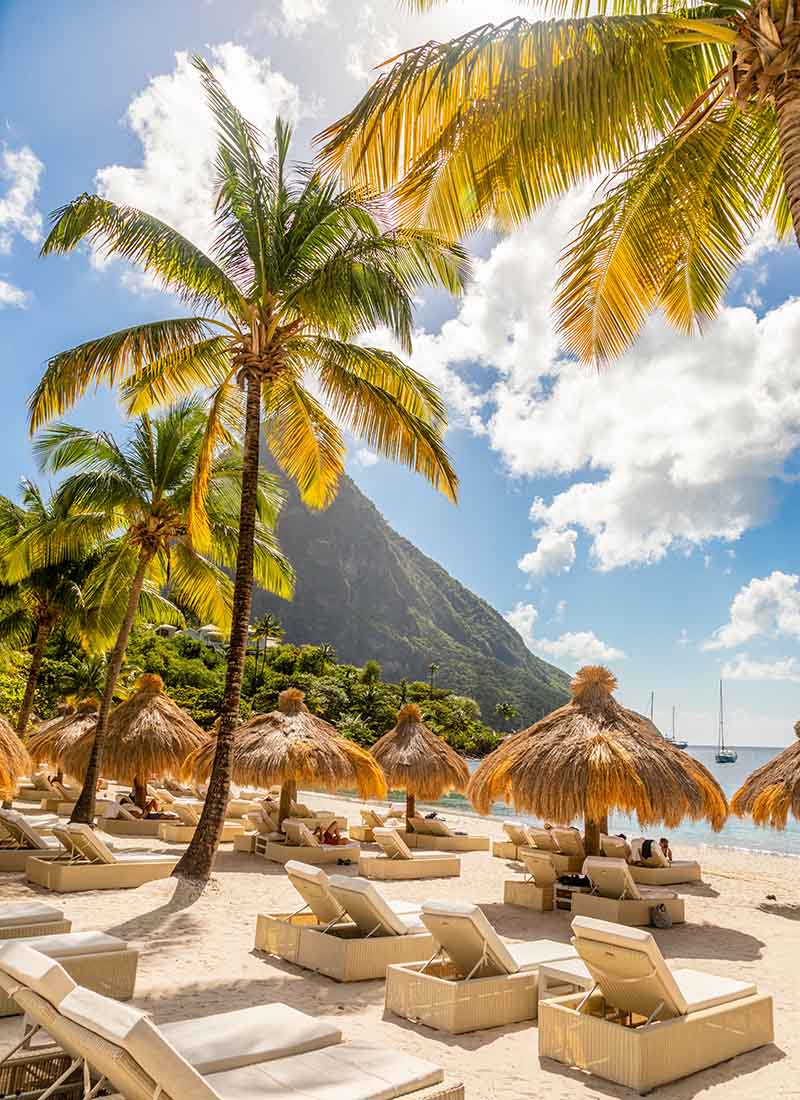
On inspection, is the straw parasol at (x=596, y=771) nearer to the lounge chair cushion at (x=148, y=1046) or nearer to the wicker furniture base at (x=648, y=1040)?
the wicker furniture base at (x=648, y=1040)

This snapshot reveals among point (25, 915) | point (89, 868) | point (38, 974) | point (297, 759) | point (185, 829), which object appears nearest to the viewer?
point (38, 974)

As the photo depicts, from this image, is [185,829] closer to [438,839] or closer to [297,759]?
[297,759]

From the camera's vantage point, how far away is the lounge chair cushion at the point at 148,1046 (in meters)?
2.23

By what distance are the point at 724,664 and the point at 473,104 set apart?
7897 cm

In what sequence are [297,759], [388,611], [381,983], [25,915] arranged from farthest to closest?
[388,611], [297,759], [381,983], [25,915]

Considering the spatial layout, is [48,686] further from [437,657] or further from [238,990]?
[437,657]

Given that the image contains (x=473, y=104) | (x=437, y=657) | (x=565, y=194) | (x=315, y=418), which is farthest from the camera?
(x=437, y=657)

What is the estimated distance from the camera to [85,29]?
7895 millimetres

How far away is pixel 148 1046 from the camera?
2.23 m

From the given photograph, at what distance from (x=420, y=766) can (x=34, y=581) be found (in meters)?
10.2

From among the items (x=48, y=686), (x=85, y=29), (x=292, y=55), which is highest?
(x=292, y=55)

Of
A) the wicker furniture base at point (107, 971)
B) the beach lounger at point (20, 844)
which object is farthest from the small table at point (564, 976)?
the beach lounger at point (20, 844)

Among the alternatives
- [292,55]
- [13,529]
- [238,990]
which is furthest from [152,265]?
[13,529]


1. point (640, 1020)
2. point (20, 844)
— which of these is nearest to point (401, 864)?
point (20, 844)
